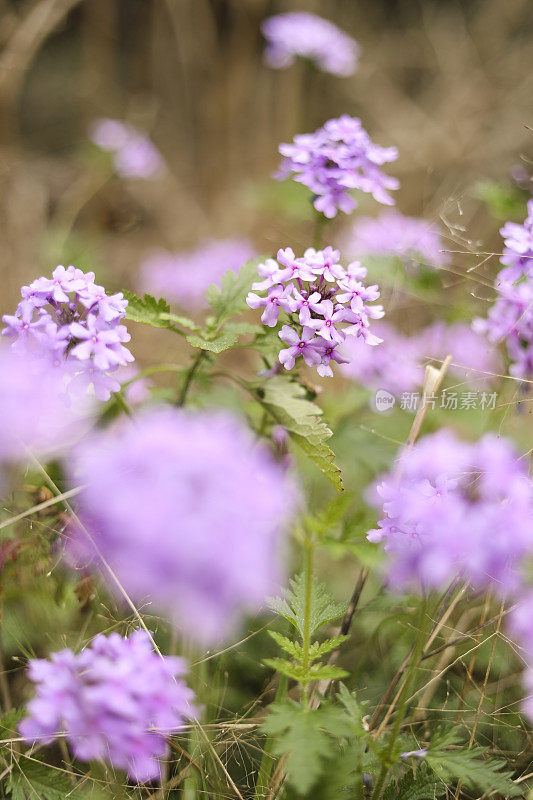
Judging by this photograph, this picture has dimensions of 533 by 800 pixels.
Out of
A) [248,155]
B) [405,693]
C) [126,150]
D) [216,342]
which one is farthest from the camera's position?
[248,155]

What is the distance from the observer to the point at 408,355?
3139mm

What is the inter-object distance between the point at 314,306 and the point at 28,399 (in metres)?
0.84

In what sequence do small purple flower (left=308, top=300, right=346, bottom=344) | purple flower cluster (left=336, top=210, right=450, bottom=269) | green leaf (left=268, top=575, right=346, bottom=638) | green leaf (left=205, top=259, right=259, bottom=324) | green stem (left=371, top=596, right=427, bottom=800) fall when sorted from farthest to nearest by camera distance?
purple flower cluster (left=336, top=210, right=450, bottom=269)
green leaf (left=205, top=259, right=259, bottom=324)
small purple flower (left=308, top=300, right=346, bottom=344)
green leaf (left=268, top=575, right=346, bottom=638)
green stem (left=371, top=596, right=427, bottom=800)

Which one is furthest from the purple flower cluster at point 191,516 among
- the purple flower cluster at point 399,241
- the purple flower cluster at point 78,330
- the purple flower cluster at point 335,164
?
the purple flower cluster at point 399,241

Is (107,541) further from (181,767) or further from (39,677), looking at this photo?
(181,767)

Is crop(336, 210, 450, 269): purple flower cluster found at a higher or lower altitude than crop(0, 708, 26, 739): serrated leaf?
higher

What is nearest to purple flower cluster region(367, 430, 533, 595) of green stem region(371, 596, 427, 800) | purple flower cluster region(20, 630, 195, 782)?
green stem region(371, 596, 427, 800)

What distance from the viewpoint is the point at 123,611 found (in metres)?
1.92

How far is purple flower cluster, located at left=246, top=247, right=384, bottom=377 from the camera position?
1.89 meters

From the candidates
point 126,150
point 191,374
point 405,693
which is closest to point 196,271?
point 126,150

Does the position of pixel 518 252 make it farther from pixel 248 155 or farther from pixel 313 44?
pixel 248 155

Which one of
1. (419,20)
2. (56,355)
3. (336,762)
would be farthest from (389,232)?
(419,20)

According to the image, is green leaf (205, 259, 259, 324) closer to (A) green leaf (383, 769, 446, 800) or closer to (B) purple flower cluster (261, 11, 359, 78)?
(A) green leaf (383, 769, 446, 800)

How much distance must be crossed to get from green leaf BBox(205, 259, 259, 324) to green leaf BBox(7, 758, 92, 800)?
1351 mm
